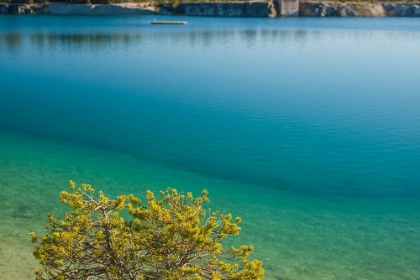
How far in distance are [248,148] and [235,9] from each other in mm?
91964

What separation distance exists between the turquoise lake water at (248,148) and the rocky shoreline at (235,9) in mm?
72582

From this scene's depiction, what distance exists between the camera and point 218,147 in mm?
18188

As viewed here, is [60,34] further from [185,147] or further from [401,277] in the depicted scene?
[401,277]

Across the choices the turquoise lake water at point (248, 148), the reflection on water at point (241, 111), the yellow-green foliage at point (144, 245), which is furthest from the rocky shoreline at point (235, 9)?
the yellow-green foliage at point (144, 245)

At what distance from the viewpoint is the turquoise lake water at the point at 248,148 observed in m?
11.7

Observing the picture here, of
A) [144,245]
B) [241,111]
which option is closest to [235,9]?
[241,111]

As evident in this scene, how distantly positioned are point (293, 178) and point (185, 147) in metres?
4.49

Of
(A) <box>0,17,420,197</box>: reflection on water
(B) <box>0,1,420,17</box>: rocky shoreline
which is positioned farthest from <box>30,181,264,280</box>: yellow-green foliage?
(B) <box>0,1,420,17</box>: rocky shoreline

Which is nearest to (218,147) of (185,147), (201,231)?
(185,147)

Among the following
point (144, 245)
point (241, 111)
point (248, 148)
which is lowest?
point (248, 148)

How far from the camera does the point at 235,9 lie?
106 m

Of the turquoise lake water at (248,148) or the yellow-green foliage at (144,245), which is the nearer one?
the yellow-green foliage at (144,245)

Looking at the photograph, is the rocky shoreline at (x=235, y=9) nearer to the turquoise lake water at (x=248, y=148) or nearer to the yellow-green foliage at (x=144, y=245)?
the turquoise lake water at (x=248, y=148)

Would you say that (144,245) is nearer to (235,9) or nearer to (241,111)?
(241,111)
